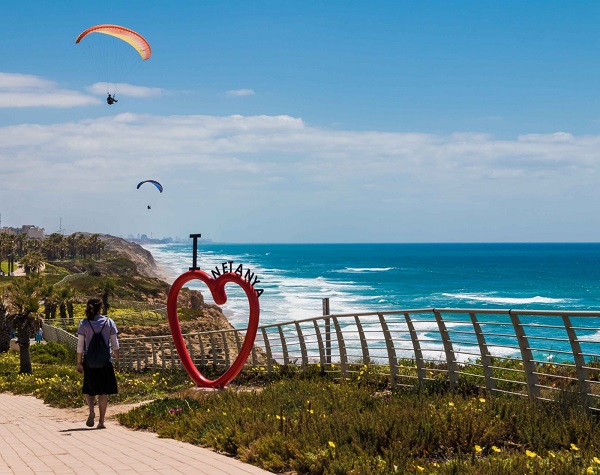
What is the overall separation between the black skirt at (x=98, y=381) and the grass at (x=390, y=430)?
78 centimetres

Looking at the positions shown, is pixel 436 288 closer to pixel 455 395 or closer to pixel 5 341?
pixel 5 341

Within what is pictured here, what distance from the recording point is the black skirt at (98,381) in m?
11.7

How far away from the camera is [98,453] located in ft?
30.2

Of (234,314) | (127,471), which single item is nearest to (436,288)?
(234,314)

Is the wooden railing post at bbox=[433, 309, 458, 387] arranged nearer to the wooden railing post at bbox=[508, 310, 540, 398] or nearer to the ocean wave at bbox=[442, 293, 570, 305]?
the wooden railing post at bbox=[508, 310, 540, 398]

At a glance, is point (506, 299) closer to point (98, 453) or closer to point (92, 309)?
point (92, 309)

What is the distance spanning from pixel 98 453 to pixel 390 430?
3.39 metres

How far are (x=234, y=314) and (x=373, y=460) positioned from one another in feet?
296

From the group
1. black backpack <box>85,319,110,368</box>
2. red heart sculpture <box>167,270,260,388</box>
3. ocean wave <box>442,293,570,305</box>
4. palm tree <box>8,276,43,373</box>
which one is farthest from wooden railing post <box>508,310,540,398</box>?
ocean wave <box>442,293,570,305</box>

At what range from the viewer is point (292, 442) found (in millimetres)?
8422

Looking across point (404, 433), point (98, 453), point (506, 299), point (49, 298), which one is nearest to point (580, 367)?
point (404, 433)

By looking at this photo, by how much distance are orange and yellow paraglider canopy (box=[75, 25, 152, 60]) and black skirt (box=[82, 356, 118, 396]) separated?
55.9ft

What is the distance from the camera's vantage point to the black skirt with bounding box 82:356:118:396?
462 inches

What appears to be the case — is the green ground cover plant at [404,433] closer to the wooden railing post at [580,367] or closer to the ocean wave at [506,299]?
the wooden railing post at [580,367]
